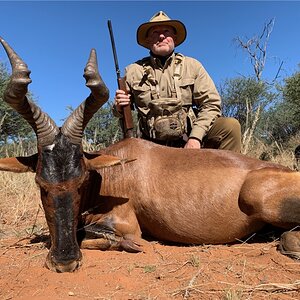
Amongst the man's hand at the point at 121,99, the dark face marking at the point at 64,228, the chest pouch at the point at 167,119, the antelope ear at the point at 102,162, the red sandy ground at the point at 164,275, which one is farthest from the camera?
the chest pouch at the point at 167,119

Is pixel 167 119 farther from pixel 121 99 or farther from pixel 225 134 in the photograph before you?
pixel 225 134

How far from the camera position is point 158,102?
596 cm

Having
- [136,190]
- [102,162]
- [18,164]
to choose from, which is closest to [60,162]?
[102,162]

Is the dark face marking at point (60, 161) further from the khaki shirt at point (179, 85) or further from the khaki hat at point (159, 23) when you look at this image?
the khaki hat at point (159, 23)

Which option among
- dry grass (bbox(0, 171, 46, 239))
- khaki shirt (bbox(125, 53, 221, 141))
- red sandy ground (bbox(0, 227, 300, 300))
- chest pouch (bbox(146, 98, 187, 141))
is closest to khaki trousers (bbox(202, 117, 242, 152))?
khaki shirt (bbox(125, 53, 221, 141))

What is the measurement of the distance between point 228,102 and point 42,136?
2068cm

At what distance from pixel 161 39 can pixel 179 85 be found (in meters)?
0.85

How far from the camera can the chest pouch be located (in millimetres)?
5945

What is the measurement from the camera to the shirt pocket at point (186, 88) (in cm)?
630

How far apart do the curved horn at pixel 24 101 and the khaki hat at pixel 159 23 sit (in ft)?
10.1

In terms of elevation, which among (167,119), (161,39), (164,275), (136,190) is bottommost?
(164,275)

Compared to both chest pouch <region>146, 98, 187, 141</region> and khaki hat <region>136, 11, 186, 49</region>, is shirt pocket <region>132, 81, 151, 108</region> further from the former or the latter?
khaki hat <region>136, 11, 186, 49</region>

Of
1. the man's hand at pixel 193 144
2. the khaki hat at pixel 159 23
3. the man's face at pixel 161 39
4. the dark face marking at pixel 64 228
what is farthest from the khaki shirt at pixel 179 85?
the dark face marking at pixel 64 228

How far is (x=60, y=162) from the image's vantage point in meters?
3.64
